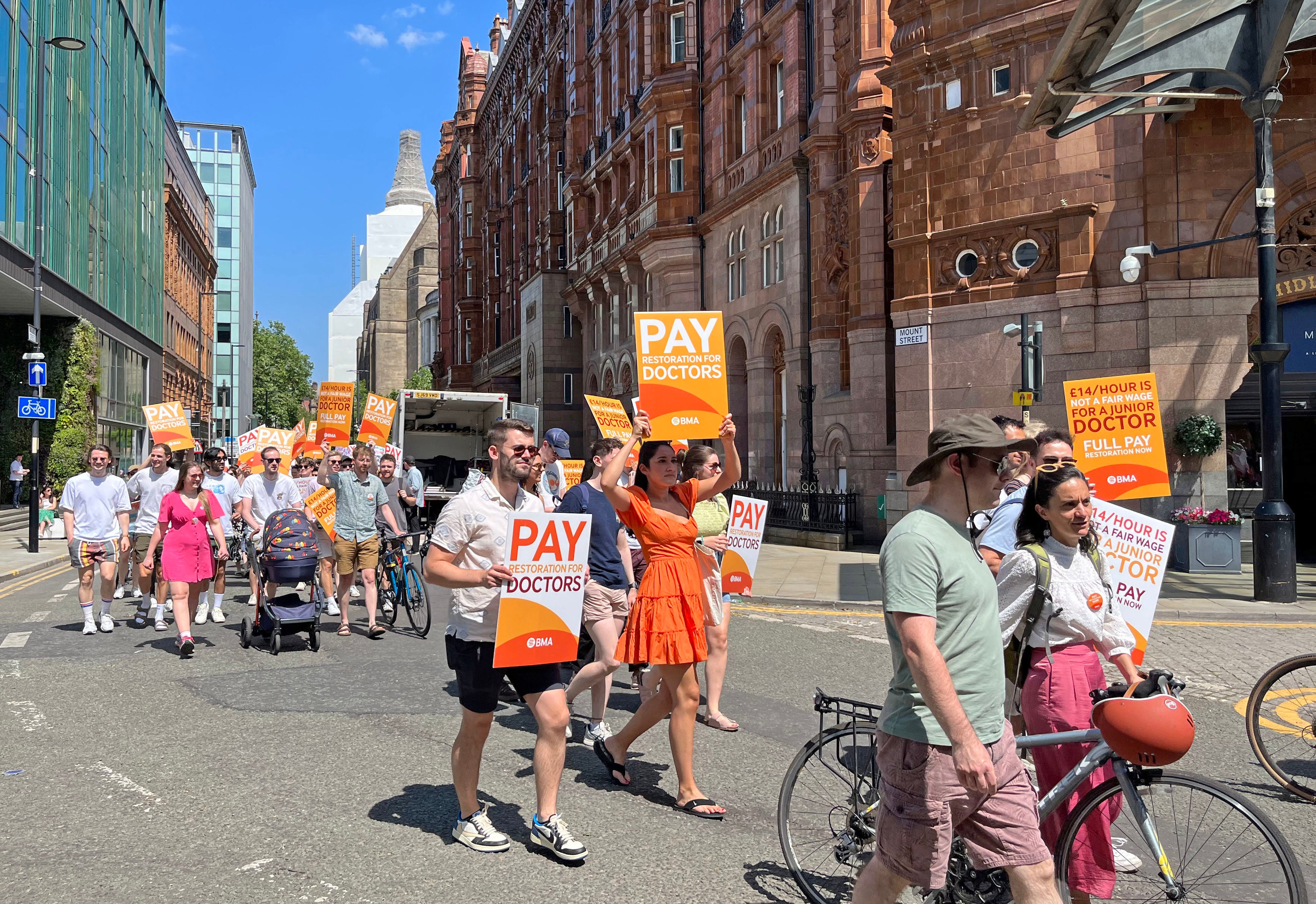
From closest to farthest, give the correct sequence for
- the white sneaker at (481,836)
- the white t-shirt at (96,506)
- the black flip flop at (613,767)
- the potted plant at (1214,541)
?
the white sneaker at (481,836), the black flip flop at (613,767), the white t-shirt at (96,506), the potted plant at (1214,541)

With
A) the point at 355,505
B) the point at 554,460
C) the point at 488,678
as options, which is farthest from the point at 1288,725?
the point at 355,505

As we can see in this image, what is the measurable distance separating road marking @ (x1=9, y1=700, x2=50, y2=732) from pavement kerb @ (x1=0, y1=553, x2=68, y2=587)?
10.4 m

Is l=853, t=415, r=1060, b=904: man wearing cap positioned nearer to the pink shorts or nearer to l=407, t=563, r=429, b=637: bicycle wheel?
the pink shorts

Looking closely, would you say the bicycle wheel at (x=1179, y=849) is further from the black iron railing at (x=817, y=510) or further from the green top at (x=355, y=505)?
the black iron railing at (x=817, y=510)

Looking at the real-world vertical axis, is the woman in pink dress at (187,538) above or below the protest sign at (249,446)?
below

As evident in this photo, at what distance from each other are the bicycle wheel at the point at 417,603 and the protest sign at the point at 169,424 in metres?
8.86

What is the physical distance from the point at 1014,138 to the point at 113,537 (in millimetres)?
15470

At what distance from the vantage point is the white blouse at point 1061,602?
4.15 m

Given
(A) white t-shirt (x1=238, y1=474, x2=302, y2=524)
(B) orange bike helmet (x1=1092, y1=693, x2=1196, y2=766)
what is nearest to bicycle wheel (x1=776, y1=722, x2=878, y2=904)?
(B) orange bike helmet (x1=1092, y1=693, x2=1196, y2=766)

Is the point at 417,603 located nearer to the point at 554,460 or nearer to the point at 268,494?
the point at 554,460

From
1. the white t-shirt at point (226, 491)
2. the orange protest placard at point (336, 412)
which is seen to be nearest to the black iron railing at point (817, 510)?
the orange protest placard at point (336, 412)

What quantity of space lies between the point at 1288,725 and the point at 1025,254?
15.0 metres

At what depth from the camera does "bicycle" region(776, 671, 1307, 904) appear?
3.28 meters

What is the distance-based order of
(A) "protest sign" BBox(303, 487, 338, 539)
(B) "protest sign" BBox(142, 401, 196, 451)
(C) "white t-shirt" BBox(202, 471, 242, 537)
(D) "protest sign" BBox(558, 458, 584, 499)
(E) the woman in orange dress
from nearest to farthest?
(E) the woman in orange dress < (A) "protest sign" BBox(303, 487, 338, 539) < (C) "white t-shirt" BBox(202, 471, 242, 537) < (D) "protest sign" BBox(558, 458, 584, 499) < (B) "protest sign" BBox(142, 401, 196, 451)
